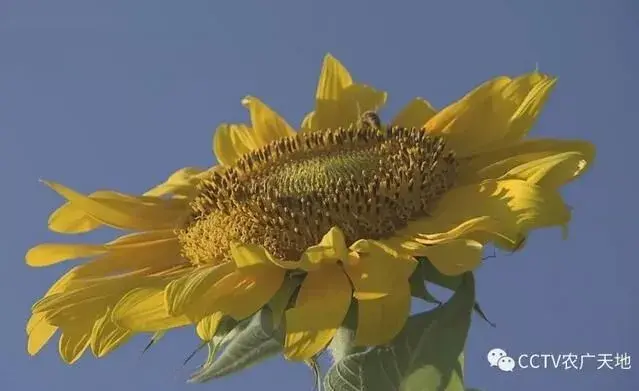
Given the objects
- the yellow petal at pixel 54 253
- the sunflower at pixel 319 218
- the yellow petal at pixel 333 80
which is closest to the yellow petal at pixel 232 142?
the sunflower at pixel 319 218

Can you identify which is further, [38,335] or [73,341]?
[38,335]

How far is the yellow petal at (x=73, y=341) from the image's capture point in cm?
112

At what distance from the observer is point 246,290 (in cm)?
104

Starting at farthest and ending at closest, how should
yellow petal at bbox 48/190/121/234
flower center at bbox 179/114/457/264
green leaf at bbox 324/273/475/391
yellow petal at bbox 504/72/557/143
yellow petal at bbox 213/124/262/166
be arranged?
yellow petal at bbox 213/124/262/166, yellow petal at bbox 48/190/121/234, yellow petal at bbox 504/72/557/143, flower center at bbox 179/114/457/264, green leaf at bbox 324/273/475/391

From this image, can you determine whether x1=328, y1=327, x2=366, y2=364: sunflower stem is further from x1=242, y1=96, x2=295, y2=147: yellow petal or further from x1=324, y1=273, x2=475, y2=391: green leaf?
x1=242, y1=96, x2=295, y2=147: yellow petal

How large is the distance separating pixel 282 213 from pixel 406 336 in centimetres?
33

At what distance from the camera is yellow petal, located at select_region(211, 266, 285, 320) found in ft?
3.35

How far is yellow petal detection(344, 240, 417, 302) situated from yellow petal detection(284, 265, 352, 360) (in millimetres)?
18

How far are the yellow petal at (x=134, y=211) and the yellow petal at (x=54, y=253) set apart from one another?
63mm

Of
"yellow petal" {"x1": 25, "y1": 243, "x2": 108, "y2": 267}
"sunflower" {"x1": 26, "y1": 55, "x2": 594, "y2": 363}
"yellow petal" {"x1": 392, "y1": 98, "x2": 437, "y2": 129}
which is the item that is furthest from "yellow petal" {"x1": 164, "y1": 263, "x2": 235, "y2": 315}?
"yellow petal" {"x1": 392, "y1": 98, "x2": 437, "y2": 129}

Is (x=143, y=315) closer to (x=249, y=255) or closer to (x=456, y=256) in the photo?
(x=249, y=255)

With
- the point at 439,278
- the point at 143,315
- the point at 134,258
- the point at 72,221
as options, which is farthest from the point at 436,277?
the point at 72,221

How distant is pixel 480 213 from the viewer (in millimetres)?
1116

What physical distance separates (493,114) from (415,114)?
0.18m
